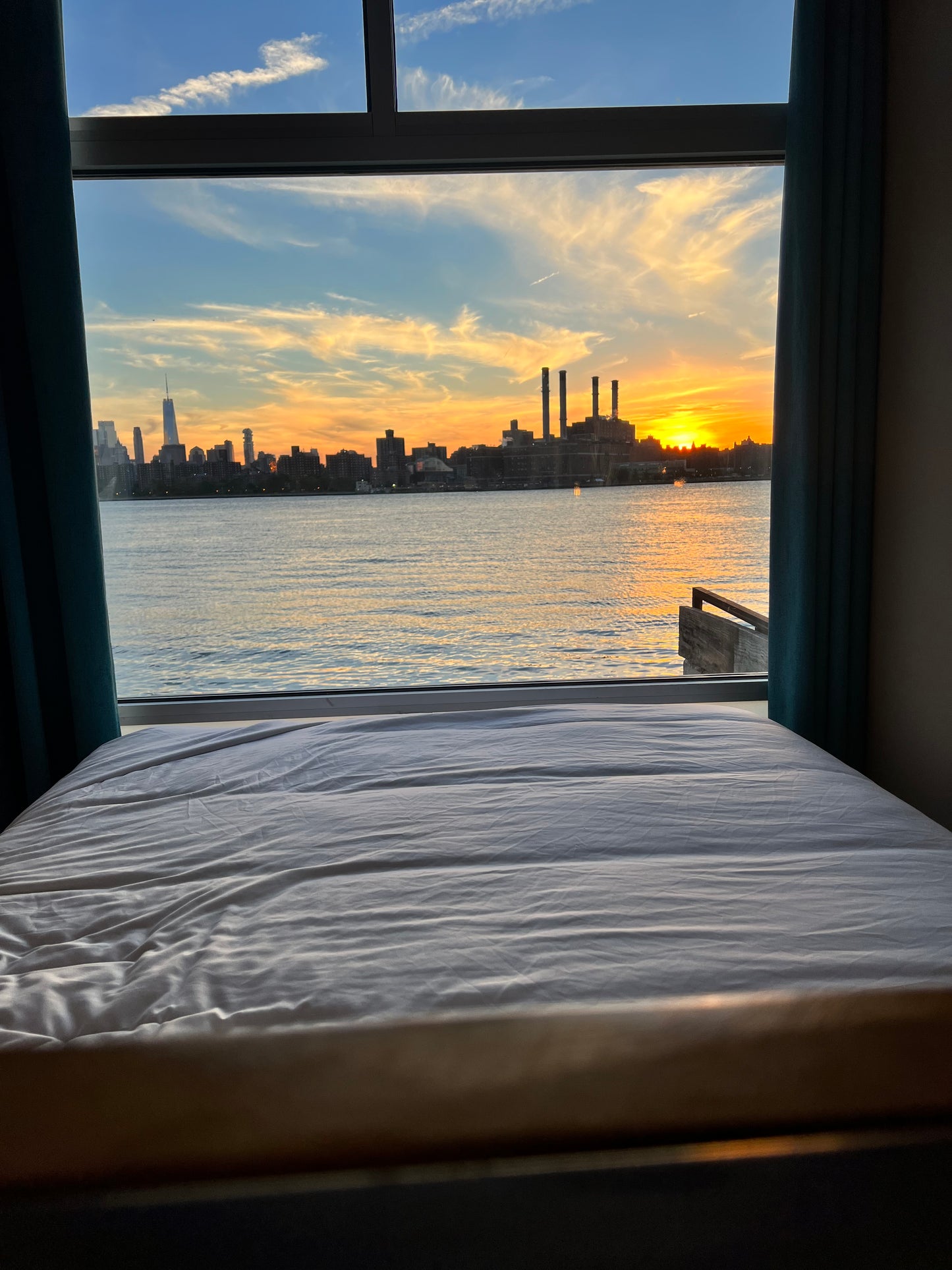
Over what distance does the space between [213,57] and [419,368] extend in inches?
136

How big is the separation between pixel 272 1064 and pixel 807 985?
0.61m

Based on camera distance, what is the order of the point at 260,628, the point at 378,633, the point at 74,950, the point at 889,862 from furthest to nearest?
the point at 378,633, the point at 260,628, the point at 889,862, the point at 74,950

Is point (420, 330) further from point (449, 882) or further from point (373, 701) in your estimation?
point (449, 882)

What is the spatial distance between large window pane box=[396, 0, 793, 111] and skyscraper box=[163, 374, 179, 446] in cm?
152

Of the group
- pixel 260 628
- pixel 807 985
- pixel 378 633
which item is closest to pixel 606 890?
pixel 807 985

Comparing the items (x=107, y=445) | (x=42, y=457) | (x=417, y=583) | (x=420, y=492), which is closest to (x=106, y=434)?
(x=107, y=445)

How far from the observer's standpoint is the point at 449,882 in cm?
121

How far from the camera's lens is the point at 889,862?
48.9 inches

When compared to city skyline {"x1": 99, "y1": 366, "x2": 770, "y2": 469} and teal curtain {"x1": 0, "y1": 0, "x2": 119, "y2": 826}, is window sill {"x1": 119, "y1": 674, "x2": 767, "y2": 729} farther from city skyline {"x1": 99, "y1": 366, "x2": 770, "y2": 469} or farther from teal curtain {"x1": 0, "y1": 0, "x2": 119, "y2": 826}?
city skyline {"x1": 99, "y1": 366, "x2": 770, "y2": 469}

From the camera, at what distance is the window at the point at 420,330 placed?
2.47 m

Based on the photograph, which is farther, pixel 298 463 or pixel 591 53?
pixel 298 463

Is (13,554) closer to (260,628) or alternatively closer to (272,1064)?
(272,1064)

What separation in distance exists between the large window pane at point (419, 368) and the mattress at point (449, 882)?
113cm

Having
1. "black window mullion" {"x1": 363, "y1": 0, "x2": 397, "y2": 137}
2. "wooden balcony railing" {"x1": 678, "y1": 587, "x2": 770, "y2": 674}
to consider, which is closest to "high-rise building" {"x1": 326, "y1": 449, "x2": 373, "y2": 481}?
"black window mullion" {"x1": 363, "y1": 0, "x2": 397, "y2": 137}
